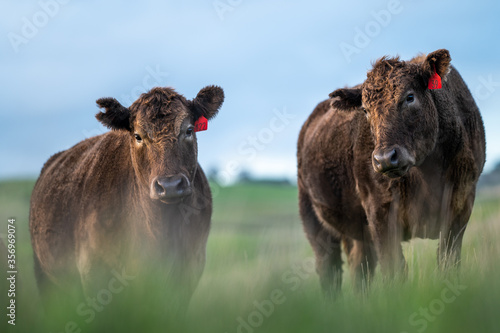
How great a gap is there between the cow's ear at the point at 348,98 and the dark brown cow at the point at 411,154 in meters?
0.01

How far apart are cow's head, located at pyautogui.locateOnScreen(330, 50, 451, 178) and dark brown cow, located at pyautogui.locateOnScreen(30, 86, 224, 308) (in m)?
1.86

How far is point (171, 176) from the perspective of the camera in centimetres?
636

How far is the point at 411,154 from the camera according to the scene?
6777 mm

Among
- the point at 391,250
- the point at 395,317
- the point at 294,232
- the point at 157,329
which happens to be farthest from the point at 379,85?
the point at 294,232

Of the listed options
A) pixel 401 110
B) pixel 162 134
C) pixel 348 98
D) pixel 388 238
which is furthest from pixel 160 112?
pixel 388 238

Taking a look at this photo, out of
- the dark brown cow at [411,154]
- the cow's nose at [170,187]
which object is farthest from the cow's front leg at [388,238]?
the cow's nose at [170,187]

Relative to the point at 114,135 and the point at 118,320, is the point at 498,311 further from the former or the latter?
the point at 114,135

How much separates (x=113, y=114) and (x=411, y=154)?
331 cm

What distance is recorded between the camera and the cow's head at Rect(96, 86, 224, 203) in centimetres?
637

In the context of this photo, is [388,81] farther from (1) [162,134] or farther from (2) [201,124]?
(1) [162,134]

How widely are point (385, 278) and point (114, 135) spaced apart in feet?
12.3

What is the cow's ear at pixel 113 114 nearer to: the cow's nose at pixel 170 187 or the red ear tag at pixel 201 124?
the red ear tag at pixel 201 124

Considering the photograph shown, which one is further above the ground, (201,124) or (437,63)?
(437,63)

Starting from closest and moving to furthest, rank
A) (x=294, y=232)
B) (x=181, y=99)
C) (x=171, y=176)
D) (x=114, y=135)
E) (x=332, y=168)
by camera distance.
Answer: (x=171, y=176), (x=181, y=99), (x=114, y=135), (x=332, y=168), (x=294, y=232)
